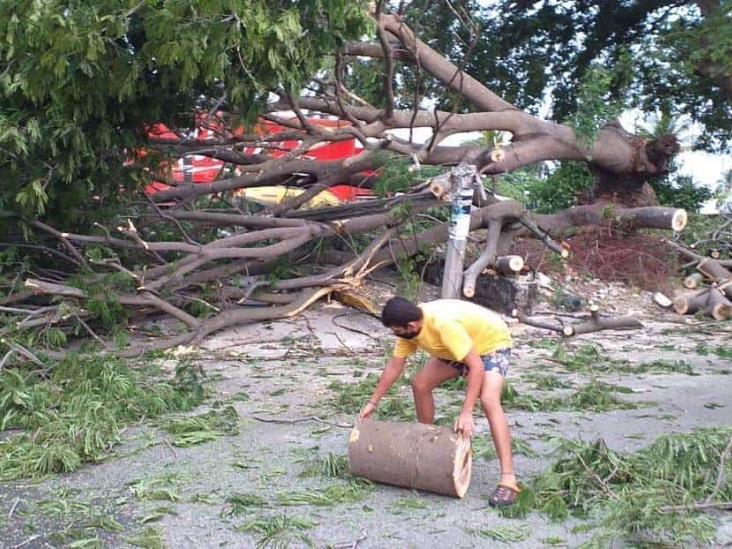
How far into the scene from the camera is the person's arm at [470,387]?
4.48 m

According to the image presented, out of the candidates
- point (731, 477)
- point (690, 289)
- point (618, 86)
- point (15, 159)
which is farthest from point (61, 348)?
point (618, 86)

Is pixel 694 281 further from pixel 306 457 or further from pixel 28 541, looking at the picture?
pixel 28 541

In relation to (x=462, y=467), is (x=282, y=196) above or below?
above

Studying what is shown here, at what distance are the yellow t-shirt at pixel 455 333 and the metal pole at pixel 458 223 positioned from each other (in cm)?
400

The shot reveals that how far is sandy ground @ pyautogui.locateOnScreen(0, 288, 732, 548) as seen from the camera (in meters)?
4.26

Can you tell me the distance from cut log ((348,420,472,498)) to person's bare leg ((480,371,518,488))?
16cm

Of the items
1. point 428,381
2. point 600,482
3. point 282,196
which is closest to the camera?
point 600,482

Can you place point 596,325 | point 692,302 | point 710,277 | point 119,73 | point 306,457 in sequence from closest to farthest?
point 306,457 < point 119,73 < point 596,325 < point 692,302 < point 710,277

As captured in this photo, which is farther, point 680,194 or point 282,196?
point 680,194

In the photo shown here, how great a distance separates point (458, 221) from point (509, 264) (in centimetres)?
182

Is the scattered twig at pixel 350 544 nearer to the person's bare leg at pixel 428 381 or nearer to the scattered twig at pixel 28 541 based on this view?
the person's bare leg at pixel 428 381

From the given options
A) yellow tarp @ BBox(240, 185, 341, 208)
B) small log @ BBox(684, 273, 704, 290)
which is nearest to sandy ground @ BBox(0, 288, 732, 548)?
small log @ BBox(684, 273, 704, 290)

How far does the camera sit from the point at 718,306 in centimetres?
979

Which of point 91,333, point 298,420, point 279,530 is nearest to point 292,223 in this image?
point 91,333
